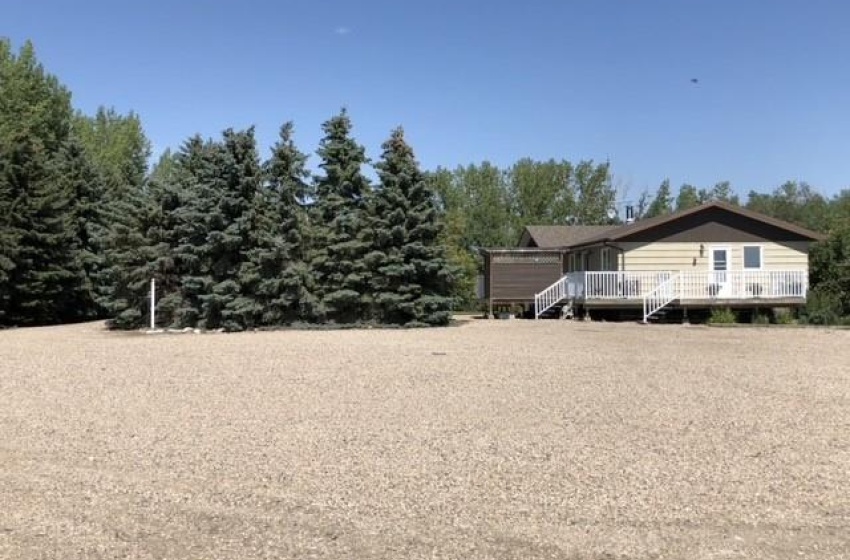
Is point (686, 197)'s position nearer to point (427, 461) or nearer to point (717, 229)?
point (717, 229)

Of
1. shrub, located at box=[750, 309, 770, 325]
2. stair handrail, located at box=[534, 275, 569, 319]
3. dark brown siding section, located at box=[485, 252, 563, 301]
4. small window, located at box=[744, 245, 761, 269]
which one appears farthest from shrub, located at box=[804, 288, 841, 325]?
dark brown siding section, located at box=[485, 252, 563, 301]

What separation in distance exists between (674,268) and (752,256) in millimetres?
2871

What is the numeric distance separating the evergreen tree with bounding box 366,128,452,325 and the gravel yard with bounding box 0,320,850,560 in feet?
36.4

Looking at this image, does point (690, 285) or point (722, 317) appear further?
point (690, 285)

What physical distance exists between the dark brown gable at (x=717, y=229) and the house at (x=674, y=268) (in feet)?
0.11

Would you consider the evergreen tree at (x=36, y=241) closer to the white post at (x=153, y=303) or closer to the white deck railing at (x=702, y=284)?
the white post at (x=153, y=303)

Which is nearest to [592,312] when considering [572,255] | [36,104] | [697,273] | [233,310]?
[697,273]

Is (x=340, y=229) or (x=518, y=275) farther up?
(x=340, y=229)

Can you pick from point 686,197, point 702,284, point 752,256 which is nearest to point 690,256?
point 752,256

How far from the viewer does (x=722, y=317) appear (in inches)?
981

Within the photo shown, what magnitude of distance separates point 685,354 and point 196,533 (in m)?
12.2

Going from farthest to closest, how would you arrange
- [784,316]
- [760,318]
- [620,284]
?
[620,284] → [760,318] → [784,316]

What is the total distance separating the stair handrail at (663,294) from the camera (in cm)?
2577

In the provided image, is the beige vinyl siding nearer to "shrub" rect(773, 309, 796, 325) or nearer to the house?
the house
